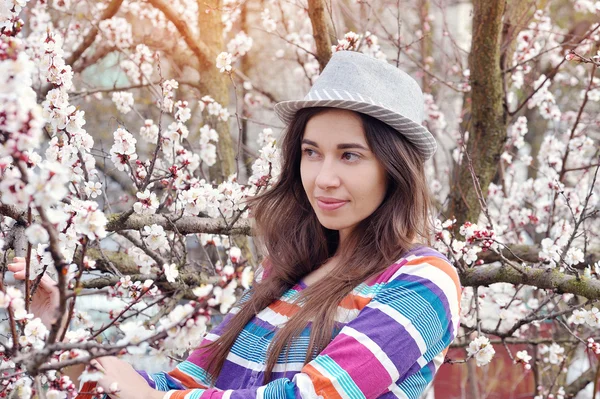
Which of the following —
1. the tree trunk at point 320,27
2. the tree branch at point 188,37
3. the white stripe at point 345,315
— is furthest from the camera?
the tree branch at point 188,37

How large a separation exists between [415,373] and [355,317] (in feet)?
0.62

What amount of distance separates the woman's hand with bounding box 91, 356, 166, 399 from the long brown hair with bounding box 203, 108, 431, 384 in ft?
0.80

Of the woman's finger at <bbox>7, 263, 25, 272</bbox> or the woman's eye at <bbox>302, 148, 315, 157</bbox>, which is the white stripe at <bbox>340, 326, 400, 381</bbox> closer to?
the woman's eye at <bbox>302, 148, 315, 157</bbox>

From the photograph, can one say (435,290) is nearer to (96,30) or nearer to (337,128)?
(337,128)

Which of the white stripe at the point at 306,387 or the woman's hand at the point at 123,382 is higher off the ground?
the white stripe at the point at 306,387

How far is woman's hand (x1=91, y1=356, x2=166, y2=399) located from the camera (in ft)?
5.07

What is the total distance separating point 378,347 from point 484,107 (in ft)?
6.27

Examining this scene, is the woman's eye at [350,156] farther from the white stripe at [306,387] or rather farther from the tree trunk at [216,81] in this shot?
the tree trunk at [216,81]

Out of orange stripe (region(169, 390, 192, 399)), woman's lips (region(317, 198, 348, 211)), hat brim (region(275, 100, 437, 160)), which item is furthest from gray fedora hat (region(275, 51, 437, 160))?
orange stripe (region(169, 390, 192, 399))

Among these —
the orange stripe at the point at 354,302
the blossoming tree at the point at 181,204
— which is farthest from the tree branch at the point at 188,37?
the orange stripe at the point at 354,302

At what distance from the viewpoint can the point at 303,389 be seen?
145 centimetres

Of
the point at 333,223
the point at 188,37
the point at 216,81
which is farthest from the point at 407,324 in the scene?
the point at 216,81

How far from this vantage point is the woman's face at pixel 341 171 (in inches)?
69.9

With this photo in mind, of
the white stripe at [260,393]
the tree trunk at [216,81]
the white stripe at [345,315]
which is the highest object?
the tree trunk at [216,81]
